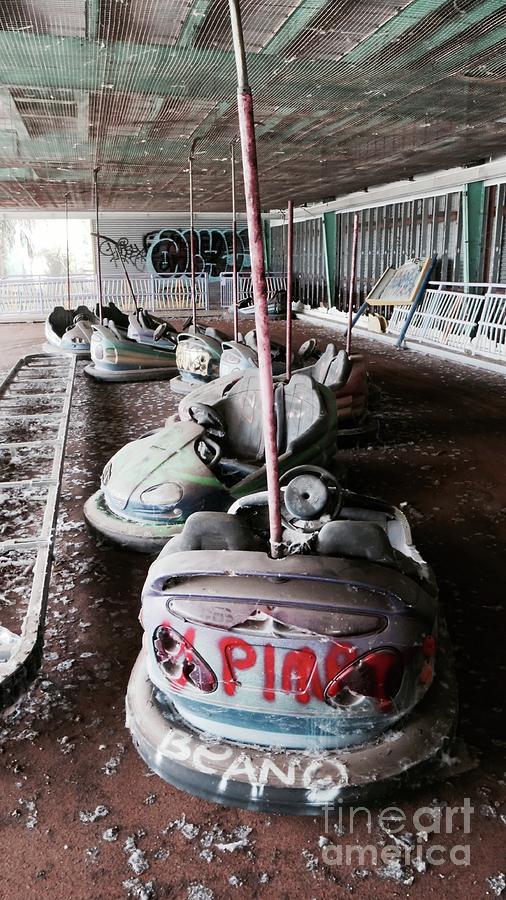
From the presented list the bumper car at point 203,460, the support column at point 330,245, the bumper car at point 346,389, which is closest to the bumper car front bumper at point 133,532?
the bumper car at point 203,460

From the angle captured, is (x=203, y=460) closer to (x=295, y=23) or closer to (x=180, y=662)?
(x=180, y=662)

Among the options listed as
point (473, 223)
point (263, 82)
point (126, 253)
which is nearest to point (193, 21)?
point (263, 82)

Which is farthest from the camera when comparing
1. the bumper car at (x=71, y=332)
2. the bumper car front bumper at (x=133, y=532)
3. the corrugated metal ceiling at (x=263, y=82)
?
the bumper car at (x=71, y=332)

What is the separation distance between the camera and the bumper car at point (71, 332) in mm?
8539

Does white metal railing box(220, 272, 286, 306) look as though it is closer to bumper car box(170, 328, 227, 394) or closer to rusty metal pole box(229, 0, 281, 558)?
bumper car box(170, 328, 227, 394)

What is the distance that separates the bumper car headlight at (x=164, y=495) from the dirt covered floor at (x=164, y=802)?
0.26m

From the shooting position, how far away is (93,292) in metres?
16.7

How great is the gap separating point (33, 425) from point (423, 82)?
3.91m

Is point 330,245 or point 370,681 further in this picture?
point 330,245

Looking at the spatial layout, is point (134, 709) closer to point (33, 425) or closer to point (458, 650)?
point (458, 650)

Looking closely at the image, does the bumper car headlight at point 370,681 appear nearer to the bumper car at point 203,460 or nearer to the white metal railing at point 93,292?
the bumper car at point 203,460

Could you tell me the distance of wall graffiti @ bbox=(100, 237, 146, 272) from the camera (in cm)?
1752

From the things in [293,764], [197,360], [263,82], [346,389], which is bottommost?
[293,764]

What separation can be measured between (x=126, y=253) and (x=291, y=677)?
1749cm
